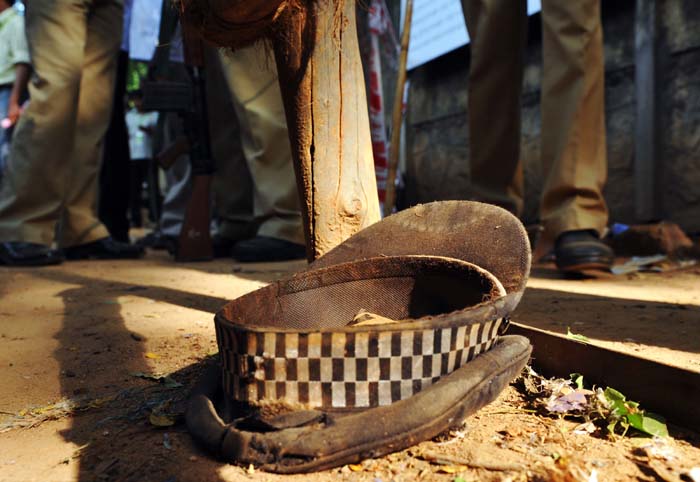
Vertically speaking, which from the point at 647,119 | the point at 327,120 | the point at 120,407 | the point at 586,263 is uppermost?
the point at 647,119

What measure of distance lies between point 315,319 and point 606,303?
120 cm

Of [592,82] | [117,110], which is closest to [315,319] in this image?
[592,82]

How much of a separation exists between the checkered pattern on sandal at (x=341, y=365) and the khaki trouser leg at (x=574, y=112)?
6.23 ft

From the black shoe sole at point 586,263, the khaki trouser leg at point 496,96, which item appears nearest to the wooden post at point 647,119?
the khaki trouser leg at point 496,96

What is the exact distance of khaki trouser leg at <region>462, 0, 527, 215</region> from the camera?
310 cm

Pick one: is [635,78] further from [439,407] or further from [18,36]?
A: [18,36]

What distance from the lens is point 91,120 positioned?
374 cm

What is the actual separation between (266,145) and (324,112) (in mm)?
2209

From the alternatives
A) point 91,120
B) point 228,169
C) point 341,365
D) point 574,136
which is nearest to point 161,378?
point 341,365

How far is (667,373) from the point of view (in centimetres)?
106

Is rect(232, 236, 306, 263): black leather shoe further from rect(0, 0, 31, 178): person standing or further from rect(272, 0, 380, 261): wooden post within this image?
rect(272, 0, 380, 261): wooden post

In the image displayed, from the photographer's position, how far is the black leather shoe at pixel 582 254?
2496mm

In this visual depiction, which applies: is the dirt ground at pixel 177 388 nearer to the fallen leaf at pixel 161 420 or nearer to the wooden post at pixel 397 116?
the fallen leaf at pixel 161 420

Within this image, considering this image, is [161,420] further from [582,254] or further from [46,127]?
[46,127]
